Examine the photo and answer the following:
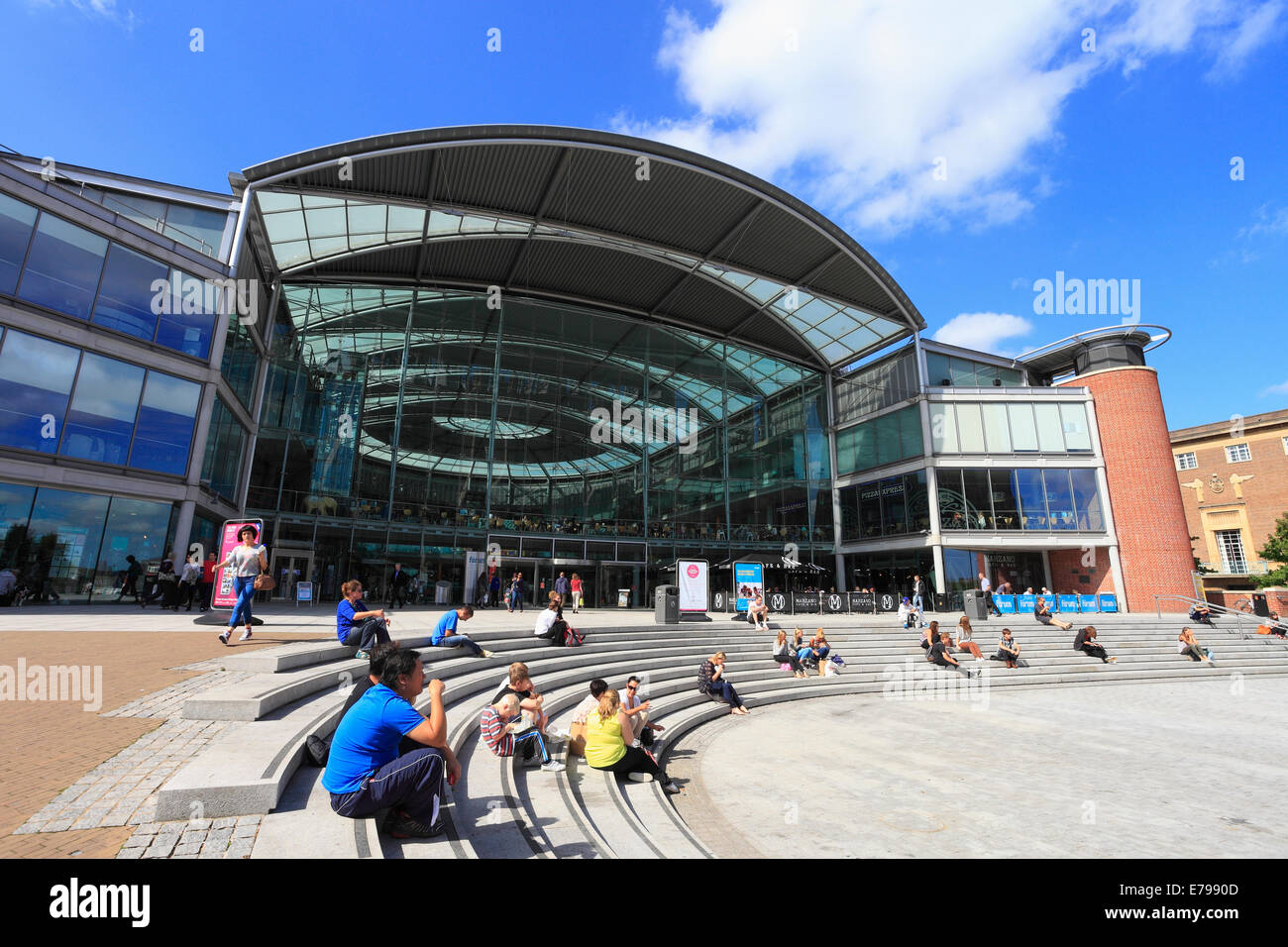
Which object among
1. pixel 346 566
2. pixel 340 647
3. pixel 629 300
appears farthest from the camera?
pixel 629 300

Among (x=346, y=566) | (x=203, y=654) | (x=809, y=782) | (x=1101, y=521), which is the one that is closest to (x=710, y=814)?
(x=809, y=782)

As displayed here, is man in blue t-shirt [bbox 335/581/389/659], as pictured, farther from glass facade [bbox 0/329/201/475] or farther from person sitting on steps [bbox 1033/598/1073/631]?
person sitting on steps [bbox 1033/598/1073/631]

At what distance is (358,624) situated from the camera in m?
8.74

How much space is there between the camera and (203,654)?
863 cm

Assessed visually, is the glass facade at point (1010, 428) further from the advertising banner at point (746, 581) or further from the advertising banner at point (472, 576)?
the advertising banner at point (472, 576)

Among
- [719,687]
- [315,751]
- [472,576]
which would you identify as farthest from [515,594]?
[315,751]

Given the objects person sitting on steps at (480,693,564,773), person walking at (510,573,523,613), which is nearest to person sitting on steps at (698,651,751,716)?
person sitting on steps at (480,693,564,773)

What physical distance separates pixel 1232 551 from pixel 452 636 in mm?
61273

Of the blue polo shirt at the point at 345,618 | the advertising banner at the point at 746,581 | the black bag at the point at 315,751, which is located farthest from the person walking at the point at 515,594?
the black bag at the point at 315,751

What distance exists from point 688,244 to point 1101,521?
24.2m

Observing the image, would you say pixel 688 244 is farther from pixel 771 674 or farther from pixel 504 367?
pixel 771 674

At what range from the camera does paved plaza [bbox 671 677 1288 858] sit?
5.36 metres

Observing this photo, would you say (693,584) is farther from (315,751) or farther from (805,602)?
(315,751)

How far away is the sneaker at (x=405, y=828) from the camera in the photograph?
12.1 ft
